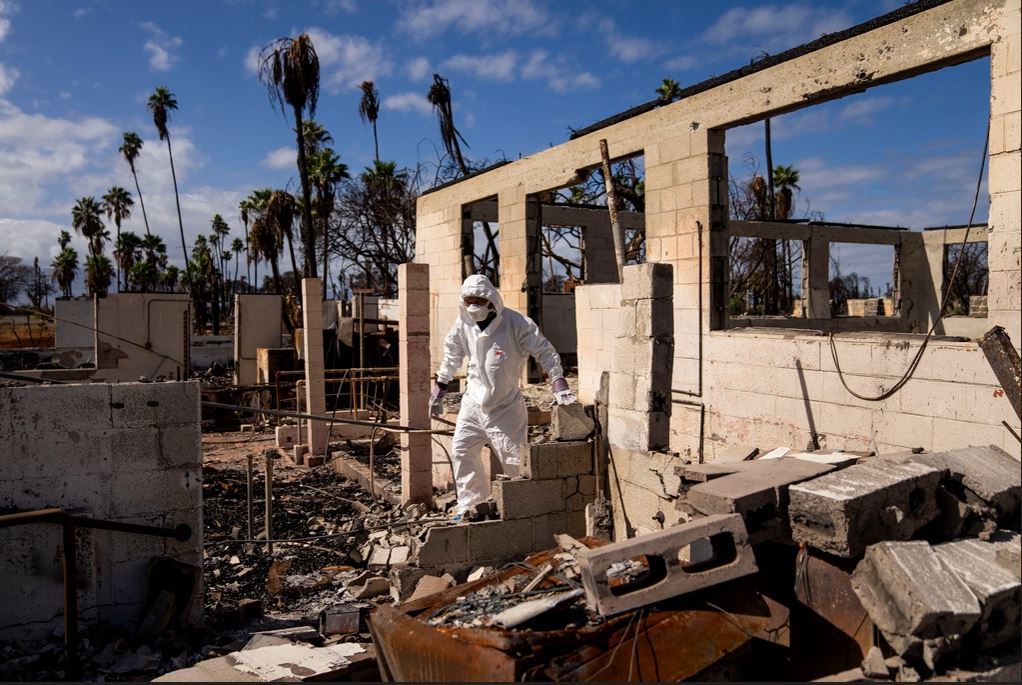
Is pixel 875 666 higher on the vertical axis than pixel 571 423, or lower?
lower

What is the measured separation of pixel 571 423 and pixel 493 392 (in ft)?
2.86

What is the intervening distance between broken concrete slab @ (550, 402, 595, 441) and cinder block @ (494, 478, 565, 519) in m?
0.46

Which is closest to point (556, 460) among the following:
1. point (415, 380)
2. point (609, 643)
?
point (415, 380)

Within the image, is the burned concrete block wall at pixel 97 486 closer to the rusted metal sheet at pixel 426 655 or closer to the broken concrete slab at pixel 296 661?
the broken concrete slab at pixel 296 661

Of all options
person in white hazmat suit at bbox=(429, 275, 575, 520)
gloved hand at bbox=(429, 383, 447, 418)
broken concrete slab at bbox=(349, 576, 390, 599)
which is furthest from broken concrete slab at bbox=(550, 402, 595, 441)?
broken concrete slab at bbox=(349, 576, 390, 599)

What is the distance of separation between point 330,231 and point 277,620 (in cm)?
2388

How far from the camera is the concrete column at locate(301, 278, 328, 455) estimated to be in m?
12.2

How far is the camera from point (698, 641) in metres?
3.70

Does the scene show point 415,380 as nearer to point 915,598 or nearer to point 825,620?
point 825,620

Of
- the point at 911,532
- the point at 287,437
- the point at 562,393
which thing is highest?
the point at 562,393

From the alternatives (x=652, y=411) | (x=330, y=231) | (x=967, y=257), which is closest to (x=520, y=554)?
(x=652, y=411)

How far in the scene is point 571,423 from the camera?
22.4ft

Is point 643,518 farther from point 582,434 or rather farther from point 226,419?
point 226,419

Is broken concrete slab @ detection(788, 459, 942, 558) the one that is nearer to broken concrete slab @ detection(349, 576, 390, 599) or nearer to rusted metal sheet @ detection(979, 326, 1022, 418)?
rusted metal sheet @ detection(979, 326, 1022, 418)
